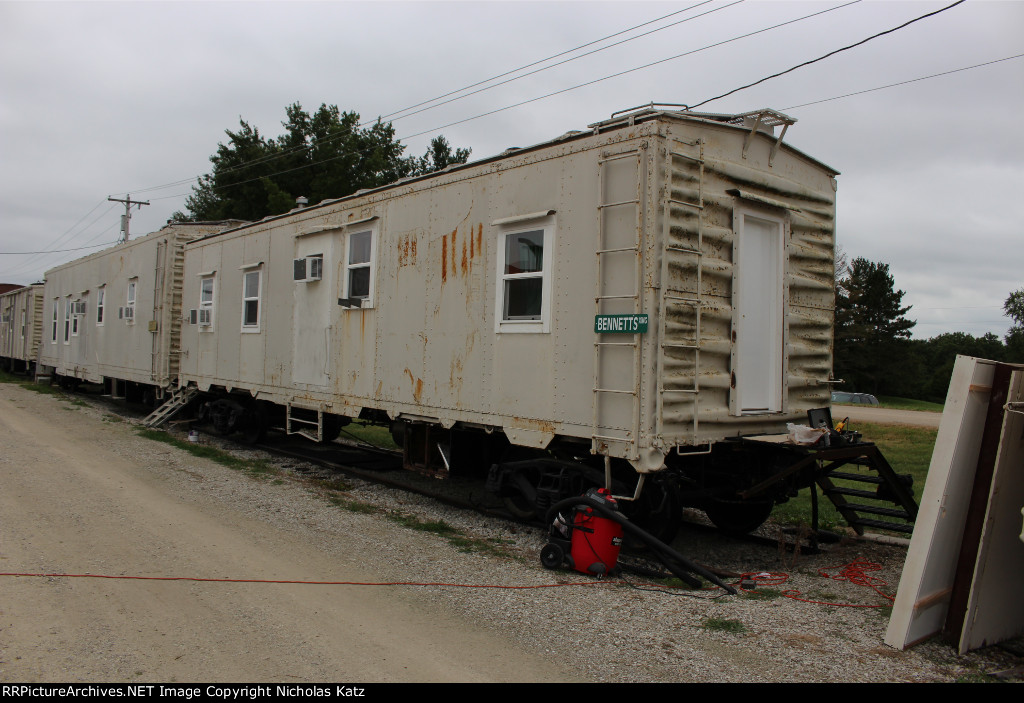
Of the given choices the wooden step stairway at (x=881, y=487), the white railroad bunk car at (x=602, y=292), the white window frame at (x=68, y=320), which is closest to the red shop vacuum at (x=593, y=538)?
the white railroad bunk car at (x=602, y=292)

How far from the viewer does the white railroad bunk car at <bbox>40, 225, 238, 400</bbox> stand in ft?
47.9

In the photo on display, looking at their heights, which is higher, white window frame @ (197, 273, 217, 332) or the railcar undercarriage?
white window frame @ (197, 273, 217, 332)

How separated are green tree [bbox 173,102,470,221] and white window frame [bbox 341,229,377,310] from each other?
20.9 m

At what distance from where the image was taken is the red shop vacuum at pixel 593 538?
574cm

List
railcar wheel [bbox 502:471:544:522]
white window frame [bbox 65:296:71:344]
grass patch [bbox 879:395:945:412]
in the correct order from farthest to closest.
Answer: grass patch [bbox 879:395:945:412], white window frame [bbox 65:296:71:344], railcar wheel [bbox 502:471:544:522]

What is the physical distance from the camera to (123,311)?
653 inches

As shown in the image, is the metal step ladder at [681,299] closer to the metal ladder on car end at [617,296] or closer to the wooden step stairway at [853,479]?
the metal ladder on car end at [617,296]

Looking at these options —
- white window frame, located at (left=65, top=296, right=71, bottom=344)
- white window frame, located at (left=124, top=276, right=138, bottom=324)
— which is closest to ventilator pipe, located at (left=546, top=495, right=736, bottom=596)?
white window frame, located at (left=124, top=276, right=138, bottom=324)

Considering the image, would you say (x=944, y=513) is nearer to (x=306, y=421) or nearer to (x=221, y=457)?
(x=306, y=421)

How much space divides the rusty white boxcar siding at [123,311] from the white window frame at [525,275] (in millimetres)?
9957

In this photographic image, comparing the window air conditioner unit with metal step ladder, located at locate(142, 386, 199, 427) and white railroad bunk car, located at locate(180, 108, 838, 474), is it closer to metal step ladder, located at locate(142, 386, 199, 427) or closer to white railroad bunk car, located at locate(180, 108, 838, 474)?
white railroad bunk car, located at locate(180, 108, 838, 474)
